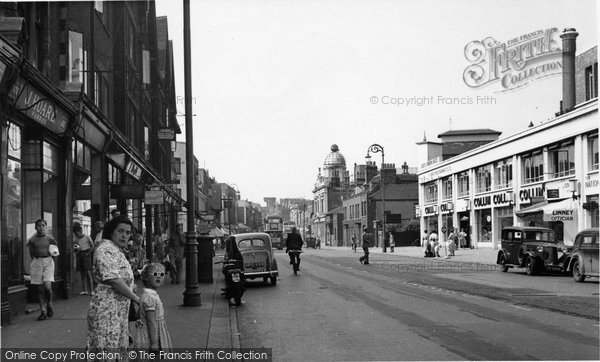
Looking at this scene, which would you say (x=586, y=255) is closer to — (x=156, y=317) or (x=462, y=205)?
(x=156, y=317)

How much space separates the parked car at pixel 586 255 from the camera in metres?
20.5

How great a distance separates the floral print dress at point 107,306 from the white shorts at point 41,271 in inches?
236

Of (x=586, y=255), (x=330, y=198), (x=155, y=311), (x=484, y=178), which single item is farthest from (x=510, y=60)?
(x=330, y=198)

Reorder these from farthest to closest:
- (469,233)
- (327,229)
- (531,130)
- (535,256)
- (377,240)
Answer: (327,229) < (377,240) < (469,233) < (531,130) < (535,256)

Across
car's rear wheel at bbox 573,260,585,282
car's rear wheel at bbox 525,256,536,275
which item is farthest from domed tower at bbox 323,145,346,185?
car's rear wheel at bbox 573,260,585,282

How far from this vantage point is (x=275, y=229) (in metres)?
72.1

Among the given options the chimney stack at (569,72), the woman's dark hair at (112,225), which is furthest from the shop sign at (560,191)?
the woman's dark hair at (112,225)

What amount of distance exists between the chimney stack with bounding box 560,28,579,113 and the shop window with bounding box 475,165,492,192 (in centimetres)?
815

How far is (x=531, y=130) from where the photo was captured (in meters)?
43.0

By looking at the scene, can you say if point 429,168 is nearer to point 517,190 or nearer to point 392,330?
point 517,190

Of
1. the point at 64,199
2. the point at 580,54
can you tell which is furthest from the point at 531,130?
the point at 64,199

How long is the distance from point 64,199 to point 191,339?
24.8 ft

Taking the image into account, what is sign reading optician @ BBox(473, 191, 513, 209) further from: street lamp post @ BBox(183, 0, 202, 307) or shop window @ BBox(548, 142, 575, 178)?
street lamp post @ BBox(183, 0, 202, 307)

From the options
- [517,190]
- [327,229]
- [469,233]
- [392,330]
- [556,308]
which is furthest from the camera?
[327,229]
